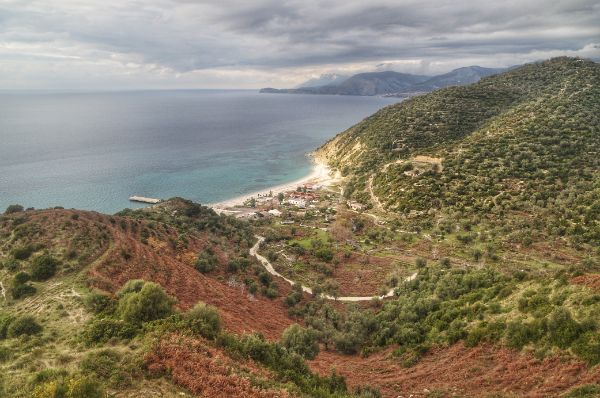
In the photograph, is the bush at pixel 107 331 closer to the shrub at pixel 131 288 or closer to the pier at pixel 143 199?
the shrub at pixel 131 288

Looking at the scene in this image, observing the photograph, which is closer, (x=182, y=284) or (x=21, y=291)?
(x=21, y=291)

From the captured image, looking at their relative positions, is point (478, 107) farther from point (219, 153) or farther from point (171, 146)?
point (171, 146)

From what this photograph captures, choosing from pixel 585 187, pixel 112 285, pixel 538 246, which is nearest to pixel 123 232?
pixel 112 285

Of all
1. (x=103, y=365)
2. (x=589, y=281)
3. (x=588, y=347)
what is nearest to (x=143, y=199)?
(x=103, y=365)

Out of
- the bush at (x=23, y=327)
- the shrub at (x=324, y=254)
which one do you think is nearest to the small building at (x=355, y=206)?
the shrub at (x=324, y=254)

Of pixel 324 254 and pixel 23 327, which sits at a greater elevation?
pixel 23 327

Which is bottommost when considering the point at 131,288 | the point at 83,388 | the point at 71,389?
the point at 131,288

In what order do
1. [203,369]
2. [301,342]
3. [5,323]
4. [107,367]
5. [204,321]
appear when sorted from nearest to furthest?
[107,367], [203,369], [204,321], [5,323], [301,342]

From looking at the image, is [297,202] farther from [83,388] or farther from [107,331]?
[83,388]
